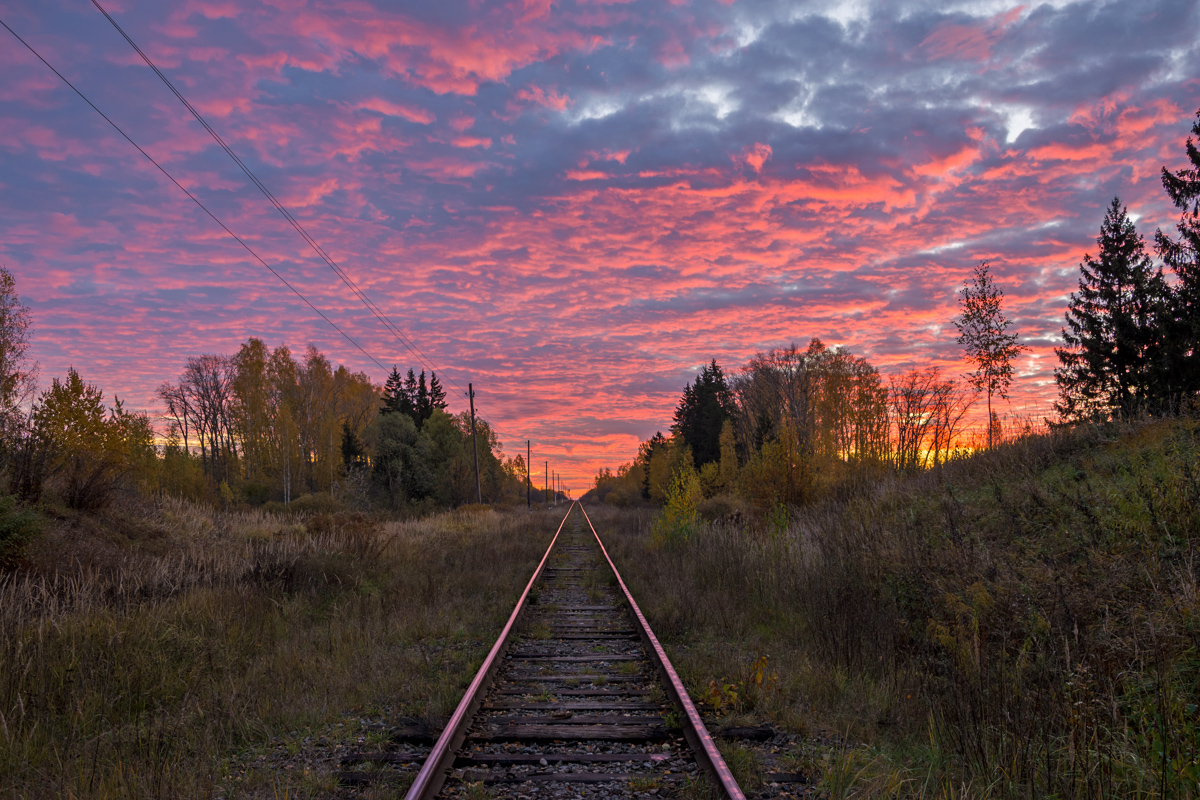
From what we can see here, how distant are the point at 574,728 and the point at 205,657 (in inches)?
153

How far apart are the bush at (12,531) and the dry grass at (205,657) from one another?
0.79 ft

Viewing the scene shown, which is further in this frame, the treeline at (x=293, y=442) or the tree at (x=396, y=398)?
the tree at (x=396, y=398)

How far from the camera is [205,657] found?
19.8 feet

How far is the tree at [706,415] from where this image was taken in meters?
52.0

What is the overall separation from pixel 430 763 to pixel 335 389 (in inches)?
2412

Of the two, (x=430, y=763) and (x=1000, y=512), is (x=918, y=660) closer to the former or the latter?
(x=1000, y=512)

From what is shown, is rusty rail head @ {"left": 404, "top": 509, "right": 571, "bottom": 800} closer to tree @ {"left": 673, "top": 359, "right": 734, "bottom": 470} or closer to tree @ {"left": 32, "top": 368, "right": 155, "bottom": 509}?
tree @ {"left": 32, "top": 368, "right": 155, "bottom": 509}

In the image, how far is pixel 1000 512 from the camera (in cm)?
866

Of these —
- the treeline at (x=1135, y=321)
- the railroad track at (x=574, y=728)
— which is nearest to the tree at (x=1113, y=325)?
the treeline at (x=1135, y=321)

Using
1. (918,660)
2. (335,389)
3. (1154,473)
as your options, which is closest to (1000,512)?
(1154,473)

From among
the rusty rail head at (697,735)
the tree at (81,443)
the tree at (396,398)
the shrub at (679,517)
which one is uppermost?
the tree at (396,398)

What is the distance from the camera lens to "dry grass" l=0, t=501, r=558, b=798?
157 inches

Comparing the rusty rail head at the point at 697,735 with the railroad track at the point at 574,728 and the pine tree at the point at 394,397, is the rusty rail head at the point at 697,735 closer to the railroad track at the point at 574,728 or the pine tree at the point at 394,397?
the railroad track at the point at 574,728

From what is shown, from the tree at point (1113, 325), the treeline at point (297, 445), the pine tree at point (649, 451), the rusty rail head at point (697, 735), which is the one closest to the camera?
the rusty rail head at point (697, 735)
